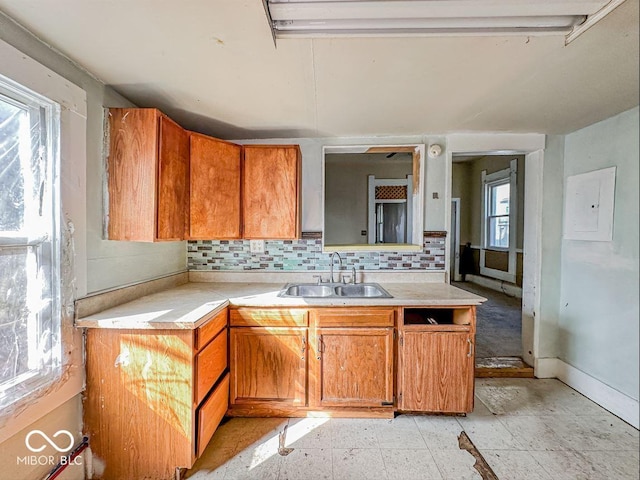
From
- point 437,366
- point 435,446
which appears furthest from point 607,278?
point 435,446

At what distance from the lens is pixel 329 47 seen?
115 centimetres

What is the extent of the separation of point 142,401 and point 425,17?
203cm

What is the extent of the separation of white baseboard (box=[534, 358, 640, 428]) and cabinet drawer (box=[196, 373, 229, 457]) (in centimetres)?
232

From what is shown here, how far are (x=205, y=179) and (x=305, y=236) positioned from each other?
872 mm

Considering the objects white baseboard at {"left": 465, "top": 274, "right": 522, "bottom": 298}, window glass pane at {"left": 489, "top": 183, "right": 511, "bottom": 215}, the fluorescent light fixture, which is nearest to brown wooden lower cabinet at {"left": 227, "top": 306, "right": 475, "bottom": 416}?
the fluorescent light fixture

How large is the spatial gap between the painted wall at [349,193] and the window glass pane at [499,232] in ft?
6.64

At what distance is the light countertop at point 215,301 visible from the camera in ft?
4.17

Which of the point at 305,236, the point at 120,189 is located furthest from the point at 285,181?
the point at 120,189

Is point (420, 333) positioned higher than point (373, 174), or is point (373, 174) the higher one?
point (373, 174)

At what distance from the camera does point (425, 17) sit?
1.01 meters

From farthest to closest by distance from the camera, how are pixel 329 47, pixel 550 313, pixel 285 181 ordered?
pixel 550 313, pixel 285 181, pixel 329 47

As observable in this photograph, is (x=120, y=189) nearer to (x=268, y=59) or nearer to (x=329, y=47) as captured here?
(x=268, y=59)

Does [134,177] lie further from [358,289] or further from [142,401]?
[358,289]

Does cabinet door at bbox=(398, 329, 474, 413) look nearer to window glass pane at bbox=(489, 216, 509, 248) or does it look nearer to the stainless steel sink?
the stainless steel sink
